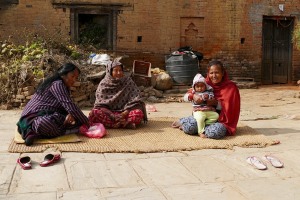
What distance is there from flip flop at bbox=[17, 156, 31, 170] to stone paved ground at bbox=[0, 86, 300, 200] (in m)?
0.05

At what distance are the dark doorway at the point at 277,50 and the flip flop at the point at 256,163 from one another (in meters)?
10.5

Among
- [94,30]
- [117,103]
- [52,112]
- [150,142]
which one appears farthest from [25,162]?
[94,30]

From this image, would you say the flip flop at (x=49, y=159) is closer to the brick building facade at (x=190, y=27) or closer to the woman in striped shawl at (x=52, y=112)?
the woman in striped shawl at (x=52, y=112)

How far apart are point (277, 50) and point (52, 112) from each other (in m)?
11.1

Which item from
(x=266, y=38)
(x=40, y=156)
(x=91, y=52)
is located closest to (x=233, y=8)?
(x=266, y=38)

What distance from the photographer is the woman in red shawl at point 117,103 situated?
6.27 metres

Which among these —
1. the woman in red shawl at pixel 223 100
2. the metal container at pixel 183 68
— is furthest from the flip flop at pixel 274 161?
the metal container at pixel 183 68

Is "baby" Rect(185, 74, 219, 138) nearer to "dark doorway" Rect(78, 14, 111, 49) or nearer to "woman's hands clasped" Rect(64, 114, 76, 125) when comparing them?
"woman's hands clasped" Rect(64, 114, 76, 125)

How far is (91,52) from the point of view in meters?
11.5

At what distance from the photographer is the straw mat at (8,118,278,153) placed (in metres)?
5.20

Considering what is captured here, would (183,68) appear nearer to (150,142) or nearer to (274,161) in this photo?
(150,142)

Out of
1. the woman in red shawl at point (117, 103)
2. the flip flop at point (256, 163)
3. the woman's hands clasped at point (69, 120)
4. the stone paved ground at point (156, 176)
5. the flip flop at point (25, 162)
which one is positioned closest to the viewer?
the stone paved ground at point (156, 176)

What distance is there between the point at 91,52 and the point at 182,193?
8138 millimetres

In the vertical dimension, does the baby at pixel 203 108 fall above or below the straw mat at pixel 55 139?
above
